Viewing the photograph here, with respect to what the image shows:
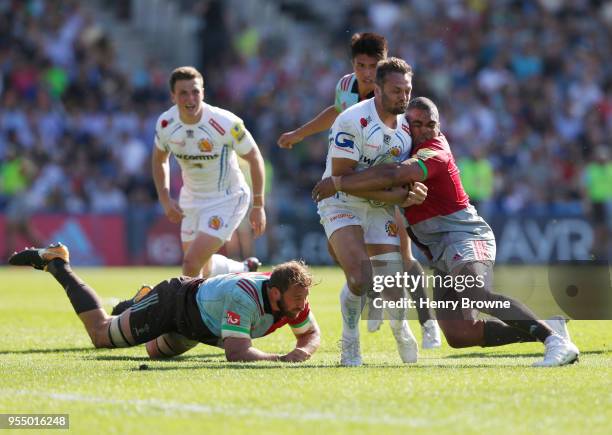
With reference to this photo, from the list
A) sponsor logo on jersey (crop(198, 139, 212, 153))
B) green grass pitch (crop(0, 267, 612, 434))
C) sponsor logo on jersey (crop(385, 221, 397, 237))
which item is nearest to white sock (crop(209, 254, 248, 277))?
sponsor logo on jersey (crop(198, 139, 212, 153))

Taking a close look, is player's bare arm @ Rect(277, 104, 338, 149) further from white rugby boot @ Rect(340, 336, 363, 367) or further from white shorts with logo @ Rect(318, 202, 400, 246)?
white rugby boot @ Rect(340, 336, 363, 367)

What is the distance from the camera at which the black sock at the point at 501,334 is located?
869cm

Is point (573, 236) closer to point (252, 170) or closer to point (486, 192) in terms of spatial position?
point (486, 192)

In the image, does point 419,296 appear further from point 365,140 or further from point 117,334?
point 117,334

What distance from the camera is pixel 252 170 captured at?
11672 millimetres

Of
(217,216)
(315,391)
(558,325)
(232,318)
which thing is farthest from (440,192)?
(217,216)

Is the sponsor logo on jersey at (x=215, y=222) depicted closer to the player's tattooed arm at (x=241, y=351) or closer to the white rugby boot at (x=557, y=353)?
the player's tattooed arm at (x=241, y=351)

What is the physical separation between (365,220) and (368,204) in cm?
13

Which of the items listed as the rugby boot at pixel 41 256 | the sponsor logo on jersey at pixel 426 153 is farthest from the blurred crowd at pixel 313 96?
the sponsor logo on jersey at pixel 426 153

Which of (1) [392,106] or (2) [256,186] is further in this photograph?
(2) [256,186]

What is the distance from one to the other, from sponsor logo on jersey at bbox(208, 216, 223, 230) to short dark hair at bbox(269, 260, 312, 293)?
3.28 meters

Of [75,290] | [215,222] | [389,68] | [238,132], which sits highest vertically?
[389,68]

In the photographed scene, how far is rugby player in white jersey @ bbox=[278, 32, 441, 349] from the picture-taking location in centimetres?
1031

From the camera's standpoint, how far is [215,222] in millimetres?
11719
